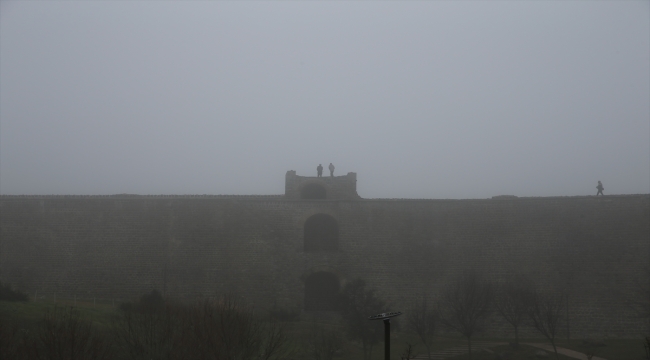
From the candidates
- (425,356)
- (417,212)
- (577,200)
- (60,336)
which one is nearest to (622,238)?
(577,200)

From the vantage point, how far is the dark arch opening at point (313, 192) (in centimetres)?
2680

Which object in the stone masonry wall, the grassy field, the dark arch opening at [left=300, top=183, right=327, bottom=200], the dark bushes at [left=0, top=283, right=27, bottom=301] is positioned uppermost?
the dark arch opening at [left=300, top=183, right=327, bottom=200]

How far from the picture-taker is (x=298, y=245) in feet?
81.1

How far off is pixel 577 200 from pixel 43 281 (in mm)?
20931

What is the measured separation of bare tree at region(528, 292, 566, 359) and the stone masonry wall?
58 cm

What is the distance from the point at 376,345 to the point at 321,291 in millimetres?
5000

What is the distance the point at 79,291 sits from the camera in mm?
24250

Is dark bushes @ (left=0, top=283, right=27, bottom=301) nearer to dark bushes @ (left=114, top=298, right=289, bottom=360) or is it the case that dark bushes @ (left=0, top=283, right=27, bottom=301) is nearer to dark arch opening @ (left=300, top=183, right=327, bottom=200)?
dark bushes @ (left=114, top=298, right=289, bottom=360)

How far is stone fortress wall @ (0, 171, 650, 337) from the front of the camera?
23953 mm

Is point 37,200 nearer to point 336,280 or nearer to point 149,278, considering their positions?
point 149,278

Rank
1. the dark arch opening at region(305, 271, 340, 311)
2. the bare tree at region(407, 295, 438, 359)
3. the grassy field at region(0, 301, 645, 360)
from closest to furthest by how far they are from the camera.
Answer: the grassy field at region(0, 301, 645, 360), the bare tree at region(407, 295, 438, 359), the dark arch opening at region(305, 271, 340, 311)

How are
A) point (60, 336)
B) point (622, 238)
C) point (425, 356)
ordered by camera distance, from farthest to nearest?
point (622, 238), point (425, 356), point (60, 336)

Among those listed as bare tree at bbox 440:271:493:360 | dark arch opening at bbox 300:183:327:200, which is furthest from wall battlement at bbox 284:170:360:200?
bare tree at bbox 440:271:493:360

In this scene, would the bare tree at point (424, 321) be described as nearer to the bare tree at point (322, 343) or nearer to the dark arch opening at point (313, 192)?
the bare tree at point (322, 343)
